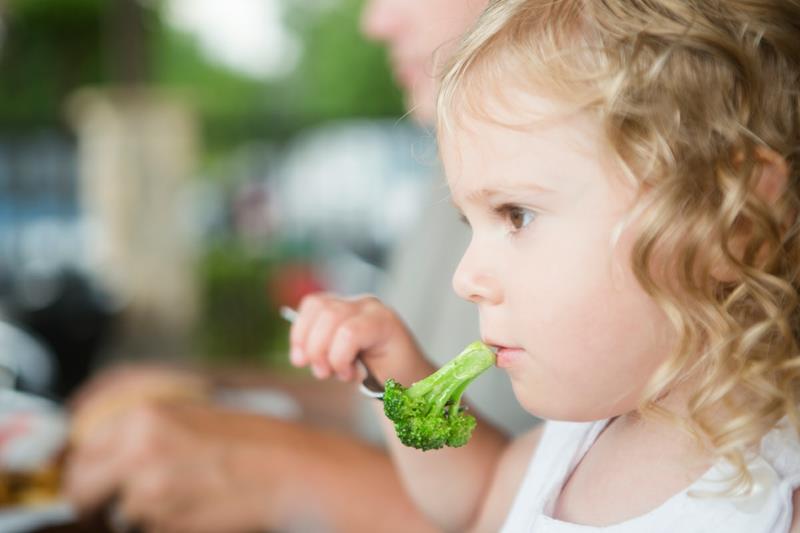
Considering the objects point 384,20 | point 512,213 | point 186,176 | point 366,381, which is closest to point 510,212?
point 512,213

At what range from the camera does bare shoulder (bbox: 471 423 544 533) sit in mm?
1111

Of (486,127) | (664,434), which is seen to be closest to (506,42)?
(486,127)

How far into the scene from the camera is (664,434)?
0.88 meters

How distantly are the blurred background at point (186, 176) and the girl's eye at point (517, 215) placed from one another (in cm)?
23

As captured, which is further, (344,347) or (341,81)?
(341,81)

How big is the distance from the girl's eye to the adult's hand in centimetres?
77

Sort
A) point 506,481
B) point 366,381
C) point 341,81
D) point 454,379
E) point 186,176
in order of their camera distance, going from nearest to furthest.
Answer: point 454,379 < point 366,381 < point 506,481 < point 186,176 < point 341,81

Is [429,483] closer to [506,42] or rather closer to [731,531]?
[731,531]

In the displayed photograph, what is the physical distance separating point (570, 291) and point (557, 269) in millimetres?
20

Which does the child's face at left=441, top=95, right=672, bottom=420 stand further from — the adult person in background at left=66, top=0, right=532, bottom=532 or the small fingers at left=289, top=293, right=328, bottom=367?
the adult person in background at left=66, top=0, right=532, bottom=532

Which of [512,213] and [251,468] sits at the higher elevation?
[512,213]

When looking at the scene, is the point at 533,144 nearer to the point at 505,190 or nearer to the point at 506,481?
the point at 505,190

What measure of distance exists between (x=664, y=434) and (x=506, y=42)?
0.36 meters

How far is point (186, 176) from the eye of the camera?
7156mm
